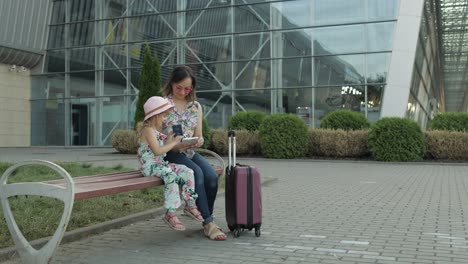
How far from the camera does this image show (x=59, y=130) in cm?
2944

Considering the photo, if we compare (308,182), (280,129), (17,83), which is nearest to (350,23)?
(280,129)

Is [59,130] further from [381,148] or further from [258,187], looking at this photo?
[258,187]

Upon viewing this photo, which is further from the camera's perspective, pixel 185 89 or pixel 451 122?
pixel 451 122

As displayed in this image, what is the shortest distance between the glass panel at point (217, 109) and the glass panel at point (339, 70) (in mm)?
4478

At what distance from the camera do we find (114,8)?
2811 centimetres

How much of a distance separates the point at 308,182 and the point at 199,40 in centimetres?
1647

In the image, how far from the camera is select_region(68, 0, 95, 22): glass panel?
2877cm

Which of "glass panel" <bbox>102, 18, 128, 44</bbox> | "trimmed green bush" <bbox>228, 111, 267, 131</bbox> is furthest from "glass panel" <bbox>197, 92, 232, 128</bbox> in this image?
"glass panel" <bbox>102, 18, 128, 44</bbox>

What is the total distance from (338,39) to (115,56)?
12.0 metres

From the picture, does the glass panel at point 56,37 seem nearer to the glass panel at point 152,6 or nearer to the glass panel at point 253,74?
the glass panel at point 152,6

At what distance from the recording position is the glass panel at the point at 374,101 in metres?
21.8

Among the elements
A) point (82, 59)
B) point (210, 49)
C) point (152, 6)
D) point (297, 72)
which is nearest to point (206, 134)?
point (297, 72)

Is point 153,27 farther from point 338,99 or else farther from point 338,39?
point 338,99

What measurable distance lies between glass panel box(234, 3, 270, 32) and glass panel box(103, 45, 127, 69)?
6.52 meters
